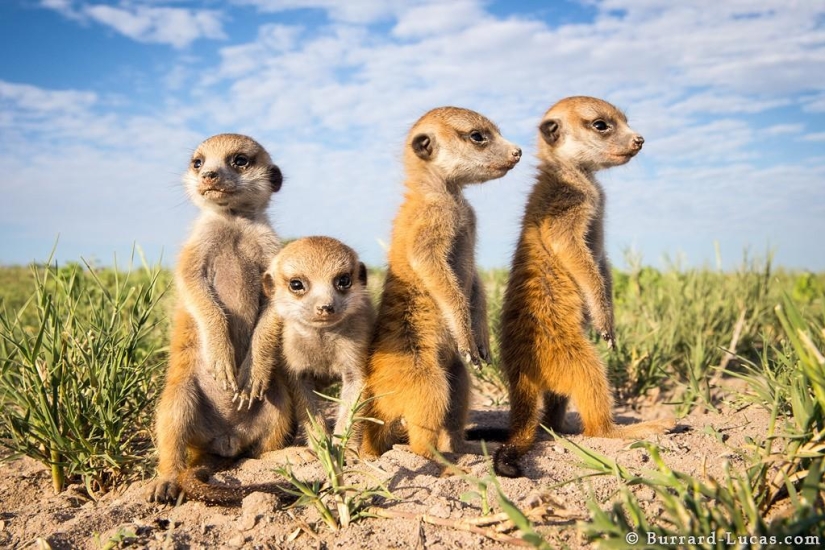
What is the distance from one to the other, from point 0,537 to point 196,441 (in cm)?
93

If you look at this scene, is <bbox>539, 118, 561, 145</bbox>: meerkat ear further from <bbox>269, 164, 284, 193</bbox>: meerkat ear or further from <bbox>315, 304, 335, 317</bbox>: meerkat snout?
<bbox>315, 304, 335, 317</bbox>: meerkat snout

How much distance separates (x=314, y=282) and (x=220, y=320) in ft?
1.84

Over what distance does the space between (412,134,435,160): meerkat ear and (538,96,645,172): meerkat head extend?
889mm

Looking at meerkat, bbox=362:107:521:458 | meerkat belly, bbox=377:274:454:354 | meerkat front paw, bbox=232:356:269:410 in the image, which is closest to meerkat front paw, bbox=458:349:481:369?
meerkat, bbox=362:107:521:458

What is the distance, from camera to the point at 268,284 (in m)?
3.62

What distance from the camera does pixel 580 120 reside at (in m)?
4.52

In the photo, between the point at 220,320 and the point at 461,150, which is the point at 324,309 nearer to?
the point at 220,320

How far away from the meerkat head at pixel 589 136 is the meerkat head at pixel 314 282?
1.71 m

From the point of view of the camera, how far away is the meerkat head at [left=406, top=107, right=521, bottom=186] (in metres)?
4.03

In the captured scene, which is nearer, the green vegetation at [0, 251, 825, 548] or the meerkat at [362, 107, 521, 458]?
the green vegetation at [0, 251, 825, 548]

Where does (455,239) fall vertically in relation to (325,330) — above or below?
above

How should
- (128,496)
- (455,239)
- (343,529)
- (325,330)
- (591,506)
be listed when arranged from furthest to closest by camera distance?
(455,239) < (325,330) < (128,496) < (343,529) < (591,506)

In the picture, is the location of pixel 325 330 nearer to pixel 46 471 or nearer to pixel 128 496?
pixel 128 496

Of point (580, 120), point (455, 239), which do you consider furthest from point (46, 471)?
point (580, 120)
